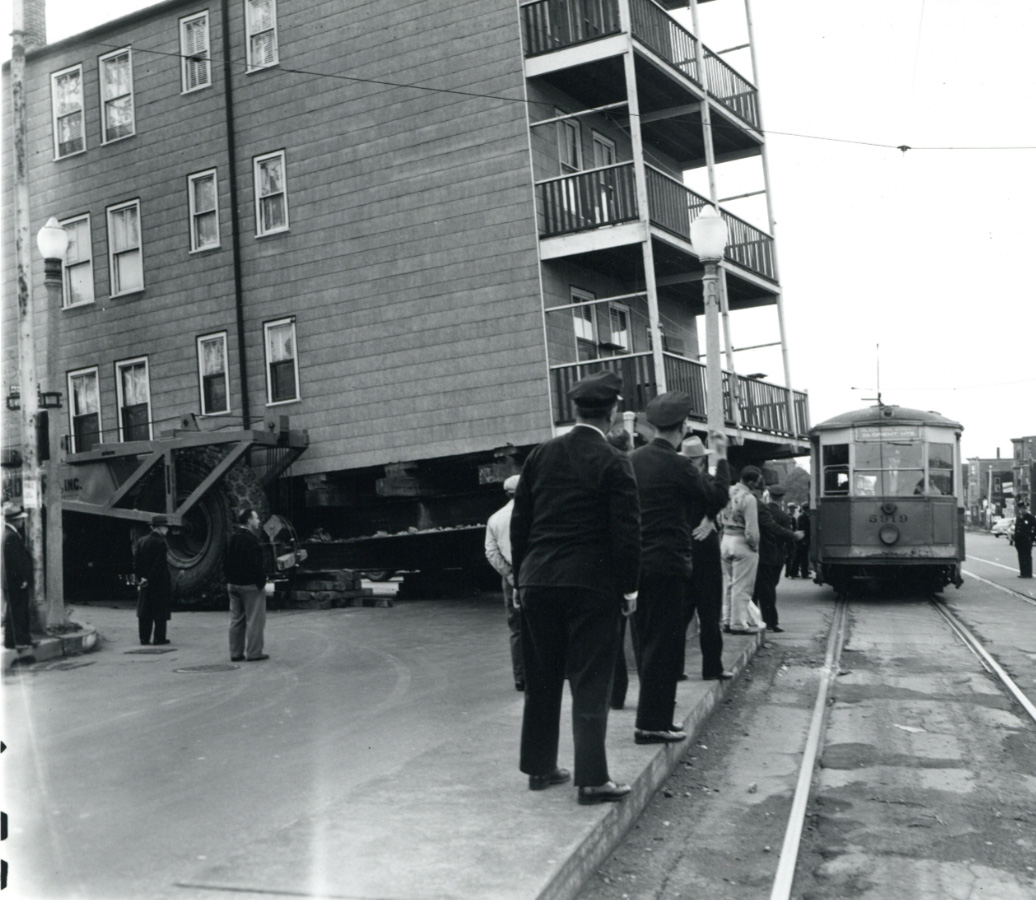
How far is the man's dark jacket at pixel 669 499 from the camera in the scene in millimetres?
6617

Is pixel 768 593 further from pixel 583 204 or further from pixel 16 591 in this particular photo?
pixel 16 591

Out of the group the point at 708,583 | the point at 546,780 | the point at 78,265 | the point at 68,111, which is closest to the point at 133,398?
Answer: the point at 78,265

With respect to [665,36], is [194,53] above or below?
above

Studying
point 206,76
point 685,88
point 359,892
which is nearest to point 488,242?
point 685,88

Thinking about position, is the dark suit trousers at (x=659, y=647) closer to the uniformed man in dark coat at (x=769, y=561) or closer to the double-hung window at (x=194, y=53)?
the uniformed man in dark coat at (x=769, y=561)

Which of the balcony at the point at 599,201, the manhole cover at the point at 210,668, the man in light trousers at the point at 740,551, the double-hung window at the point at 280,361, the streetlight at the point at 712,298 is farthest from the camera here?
the double-hung window at the point at 280,361

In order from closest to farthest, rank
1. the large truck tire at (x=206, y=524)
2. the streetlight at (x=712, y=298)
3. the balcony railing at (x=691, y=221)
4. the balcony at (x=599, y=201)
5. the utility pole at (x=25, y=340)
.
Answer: the streetlight at (x=712, y=298)
the utility pole at (x=25, y=340)
the large truck tire at (x=206, y=524)
the balcony at (x=599, y=201)
the balcony railing at (x=691, y=221)

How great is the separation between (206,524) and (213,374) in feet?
12.5

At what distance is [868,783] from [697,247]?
21.2 ft

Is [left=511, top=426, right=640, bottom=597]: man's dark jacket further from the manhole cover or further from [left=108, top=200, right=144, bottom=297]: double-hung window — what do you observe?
[left=108, top=200, right=144, bottom=297]: double-hung window

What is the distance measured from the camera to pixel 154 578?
44.2 ft

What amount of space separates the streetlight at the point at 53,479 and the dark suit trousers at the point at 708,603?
23.2 ft

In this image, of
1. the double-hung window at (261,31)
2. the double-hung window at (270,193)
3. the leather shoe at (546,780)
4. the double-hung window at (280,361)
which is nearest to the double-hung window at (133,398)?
the double-hung window at (280,361)

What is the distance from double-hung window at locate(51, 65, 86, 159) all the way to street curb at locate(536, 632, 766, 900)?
735 inches
